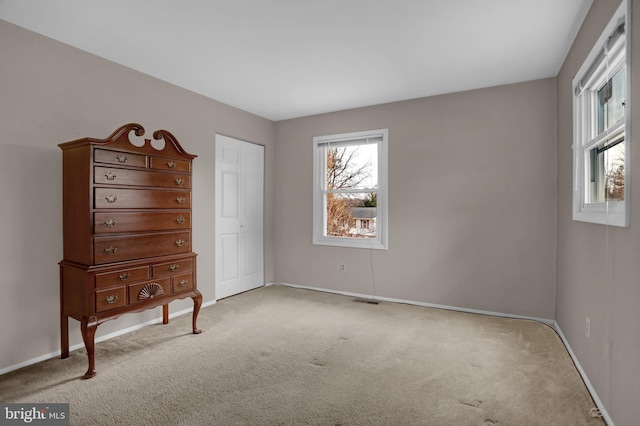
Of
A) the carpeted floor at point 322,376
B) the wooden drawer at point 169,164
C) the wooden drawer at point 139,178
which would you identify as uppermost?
the wooden drawer at point 169,164

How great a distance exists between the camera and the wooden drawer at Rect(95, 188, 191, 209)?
2518mm

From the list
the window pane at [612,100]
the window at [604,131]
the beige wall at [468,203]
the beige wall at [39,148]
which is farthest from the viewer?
the beige wall at [468,203]

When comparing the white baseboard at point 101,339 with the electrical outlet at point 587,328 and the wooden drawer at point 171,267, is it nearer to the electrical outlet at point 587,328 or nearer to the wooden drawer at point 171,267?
the wooden drawer at point 171,267

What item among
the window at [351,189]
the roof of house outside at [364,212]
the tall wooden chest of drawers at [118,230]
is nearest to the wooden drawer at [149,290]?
the tall wooden chest of drawers at [118,230]

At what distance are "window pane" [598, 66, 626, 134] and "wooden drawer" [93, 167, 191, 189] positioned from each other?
3151mm

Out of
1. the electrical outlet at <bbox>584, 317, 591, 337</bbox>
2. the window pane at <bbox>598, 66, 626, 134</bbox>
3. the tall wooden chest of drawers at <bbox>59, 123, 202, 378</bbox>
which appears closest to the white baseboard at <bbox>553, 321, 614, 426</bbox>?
the electrical outlet at <bbox>584, 317, 591, 337</bbox>

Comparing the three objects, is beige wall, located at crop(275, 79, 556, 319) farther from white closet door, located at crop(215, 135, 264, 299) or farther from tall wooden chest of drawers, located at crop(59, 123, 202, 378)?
tall wooden chest of drawers, located at crop(59, 123, 202, 378)

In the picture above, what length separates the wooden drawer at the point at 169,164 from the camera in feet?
9.33

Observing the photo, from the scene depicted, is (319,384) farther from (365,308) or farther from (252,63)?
(252,63)

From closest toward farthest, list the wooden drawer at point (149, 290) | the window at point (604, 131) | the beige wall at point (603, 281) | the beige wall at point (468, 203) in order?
the beige wall at point (603, 281), the window at point (604, 131), the wooden drawer at point (149, 290), the beige wall at point (468, 203)

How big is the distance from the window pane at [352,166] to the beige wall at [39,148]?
2448 mm

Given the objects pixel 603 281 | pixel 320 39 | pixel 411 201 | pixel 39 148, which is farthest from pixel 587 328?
pixel 39 148

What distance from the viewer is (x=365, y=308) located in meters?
3.98

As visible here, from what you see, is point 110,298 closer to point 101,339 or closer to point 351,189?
point 101,339
